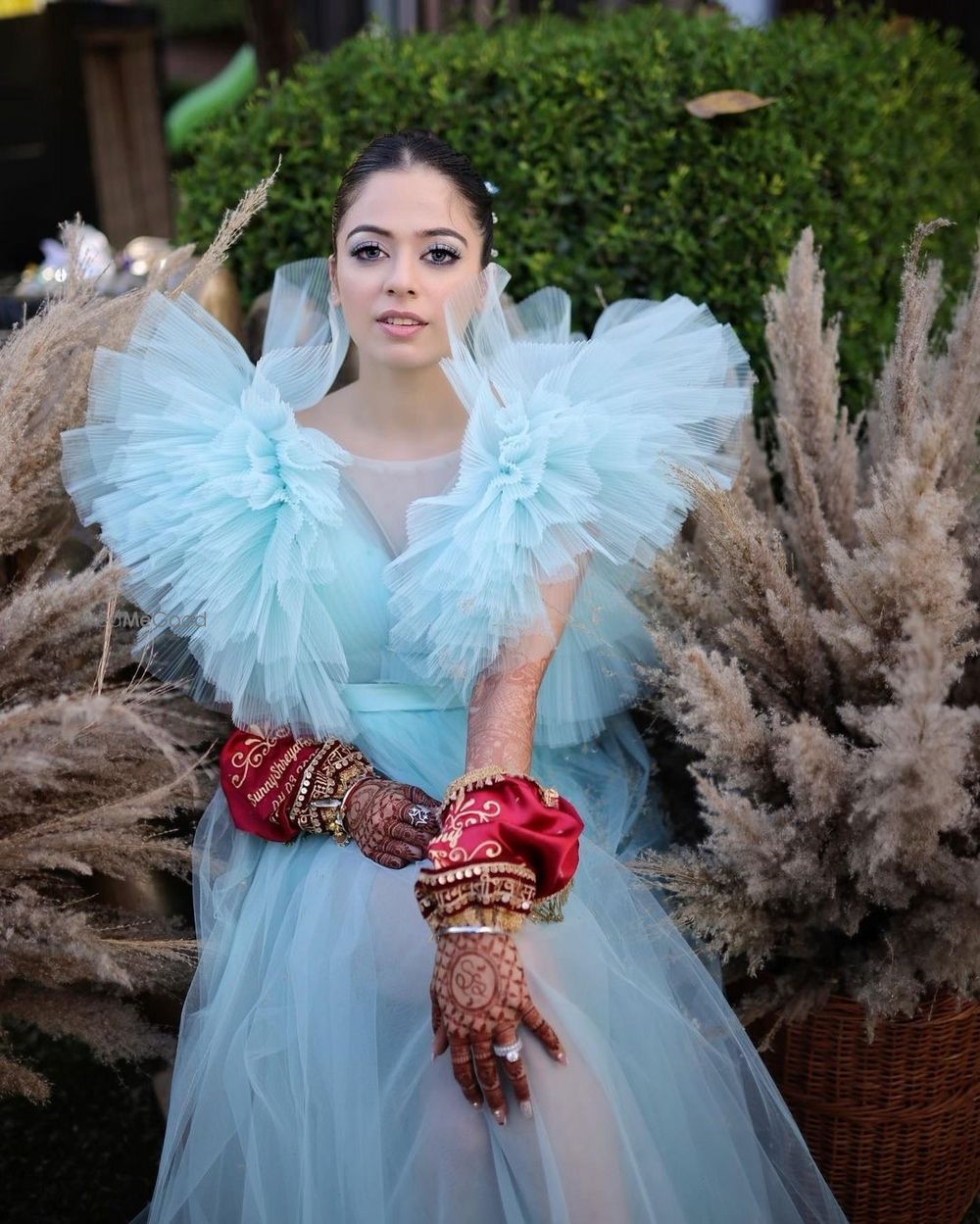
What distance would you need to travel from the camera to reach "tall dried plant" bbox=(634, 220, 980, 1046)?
1.58 m

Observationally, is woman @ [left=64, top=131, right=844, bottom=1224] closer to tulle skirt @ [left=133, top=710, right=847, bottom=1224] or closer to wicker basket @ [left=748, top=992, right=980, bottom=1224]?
tulle skirt @ [left=133, top=710, right=847, bottom=1224]

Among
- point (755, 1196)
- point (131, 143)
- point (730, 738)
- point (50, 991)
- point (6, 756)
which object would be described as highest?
point (131, 143)

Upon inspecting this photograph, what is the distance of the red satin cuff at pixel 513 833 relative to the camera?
1520 millimetres

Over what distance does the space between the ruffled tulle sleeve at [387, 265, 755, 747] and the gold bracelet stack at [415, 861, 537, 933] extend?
357mm

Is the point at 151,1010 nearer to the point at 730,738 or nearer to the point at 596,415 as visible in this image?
the point at 730,738

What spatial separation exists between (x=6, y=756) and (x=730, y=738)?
3.18ft

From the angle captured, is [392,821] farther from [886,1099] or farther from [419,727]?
[886,1099]

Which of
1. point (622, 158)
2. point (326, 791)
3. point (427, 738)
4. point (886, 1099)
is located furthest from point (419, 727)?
point (622, 158)

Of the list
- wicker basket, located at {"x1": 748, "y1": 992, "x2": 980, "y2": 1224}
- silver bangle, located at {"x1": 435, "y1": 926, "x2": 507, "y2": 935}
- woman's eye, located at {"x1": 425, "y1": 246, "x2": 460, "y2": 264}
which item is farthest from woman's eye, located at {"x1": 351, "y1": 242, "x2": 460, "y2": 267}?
wicker basket, located at {"x1": 748, "y1": 992, "x2": 980, "y2": 1224}

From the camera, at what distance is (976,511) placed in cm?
191

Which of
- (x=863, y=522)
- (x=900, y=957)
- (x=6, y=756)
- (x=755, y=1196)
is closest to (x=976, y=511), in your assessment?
(x=863, y=522)

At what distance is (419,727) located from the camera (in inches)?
76.2

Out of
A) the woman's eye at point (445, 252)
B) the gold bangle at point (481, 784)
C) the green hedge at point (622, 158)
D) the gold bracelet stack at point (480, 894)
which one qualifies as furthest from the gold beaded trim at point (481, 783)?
the green hedge at point (622, 158)

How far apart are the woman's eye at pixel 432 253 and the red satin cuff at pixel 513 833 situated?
86cm
